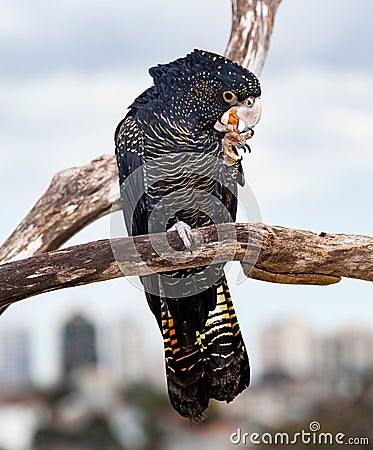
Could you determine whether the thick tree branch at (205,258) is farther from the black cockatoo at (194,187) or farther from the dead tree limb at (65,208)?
the dead tree limb at (65,208)

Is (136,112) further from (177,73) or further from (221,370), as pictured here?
(221,370)

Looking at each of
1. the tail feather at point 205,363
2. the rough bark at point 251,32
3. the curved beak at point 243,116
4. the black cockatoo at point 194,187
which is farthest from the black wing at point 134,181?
the rough bark at point 251,32

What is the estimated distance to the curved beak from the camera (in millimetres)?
3230

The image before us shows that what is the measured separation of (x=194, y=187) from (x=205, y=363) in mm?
895

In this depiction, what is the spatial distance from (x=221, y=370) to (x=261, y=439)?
1591 millimetres

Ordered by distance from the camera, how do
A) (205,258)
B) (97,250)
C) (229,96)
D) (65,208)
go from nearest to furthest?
(97,250) → (205,258) → (229,96) → (65,208)

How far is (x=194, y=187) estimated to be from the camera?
131 inches

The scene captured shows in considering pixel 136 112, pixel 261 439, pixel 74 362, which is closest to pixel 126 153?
pixel 136 112

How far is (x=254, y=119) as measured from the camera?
3.24m

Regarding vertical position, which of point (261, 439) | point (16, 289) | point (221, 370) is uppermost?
point (16, 289)

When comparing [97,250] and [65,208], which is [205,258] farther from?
[65,208]

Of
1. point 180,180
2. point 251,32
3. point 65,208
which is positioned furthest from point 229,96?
point 251,32

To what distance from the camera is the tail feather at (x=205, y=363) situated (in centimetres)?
329

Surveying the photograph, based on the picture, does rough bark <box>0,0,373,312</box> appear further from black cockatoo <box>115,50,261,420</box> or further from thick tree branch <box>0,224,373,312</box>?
black cockatoo <box>115,50,261,420</box>
